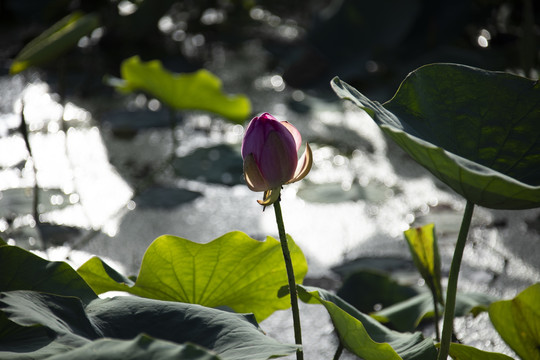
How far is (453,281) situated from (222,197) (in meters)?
0.96

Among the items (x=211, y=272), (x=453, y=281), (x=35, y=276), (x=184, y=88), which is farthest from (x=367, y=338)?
(x=184, y=88)

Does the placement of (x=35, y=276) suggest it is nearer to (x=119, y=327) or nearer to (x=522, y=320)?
(x=119, y=327)

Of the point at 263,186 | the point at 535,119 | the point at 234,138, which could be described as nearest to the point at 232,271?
the point at 263,186

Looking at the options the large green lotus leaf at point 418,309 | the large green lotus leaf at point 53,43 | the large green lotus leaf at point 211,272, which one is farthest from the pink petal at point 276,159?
the large green lotus leaf at point 53,43

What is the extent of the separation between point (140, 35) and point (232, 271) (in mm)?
1741

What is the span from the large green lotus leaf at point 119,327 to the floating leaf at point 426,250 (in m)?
0.27

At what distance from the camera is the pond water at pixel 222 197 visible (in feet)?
4.17

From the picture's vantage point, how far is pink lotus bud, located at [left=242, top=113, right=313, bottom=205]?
2.08ft

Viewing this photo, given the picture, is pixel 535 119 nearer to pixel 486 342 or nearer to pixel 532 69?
pixel 486 342

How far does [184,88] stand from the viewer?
1.57m

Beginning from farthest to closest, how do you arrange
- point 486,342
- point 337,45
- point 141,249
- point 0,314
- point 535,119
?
1. point 337,45
2. point 141,249
3. point 486,342
4. point 535,119
5. point 0,314

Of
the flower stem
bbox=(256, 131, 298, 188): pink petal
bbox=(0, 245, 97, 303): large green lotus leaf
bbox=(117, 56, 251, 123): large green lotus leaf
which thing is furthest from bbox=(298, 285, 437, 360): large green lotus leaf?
bbox=(117, 56, 251, 123): large green lotus leaf

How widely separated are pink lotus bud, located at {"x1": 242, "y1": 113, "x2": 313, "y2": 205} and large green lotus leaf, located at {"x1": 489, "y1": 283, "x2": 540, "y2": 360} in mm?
296

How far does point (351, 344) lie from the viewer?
672 mm
